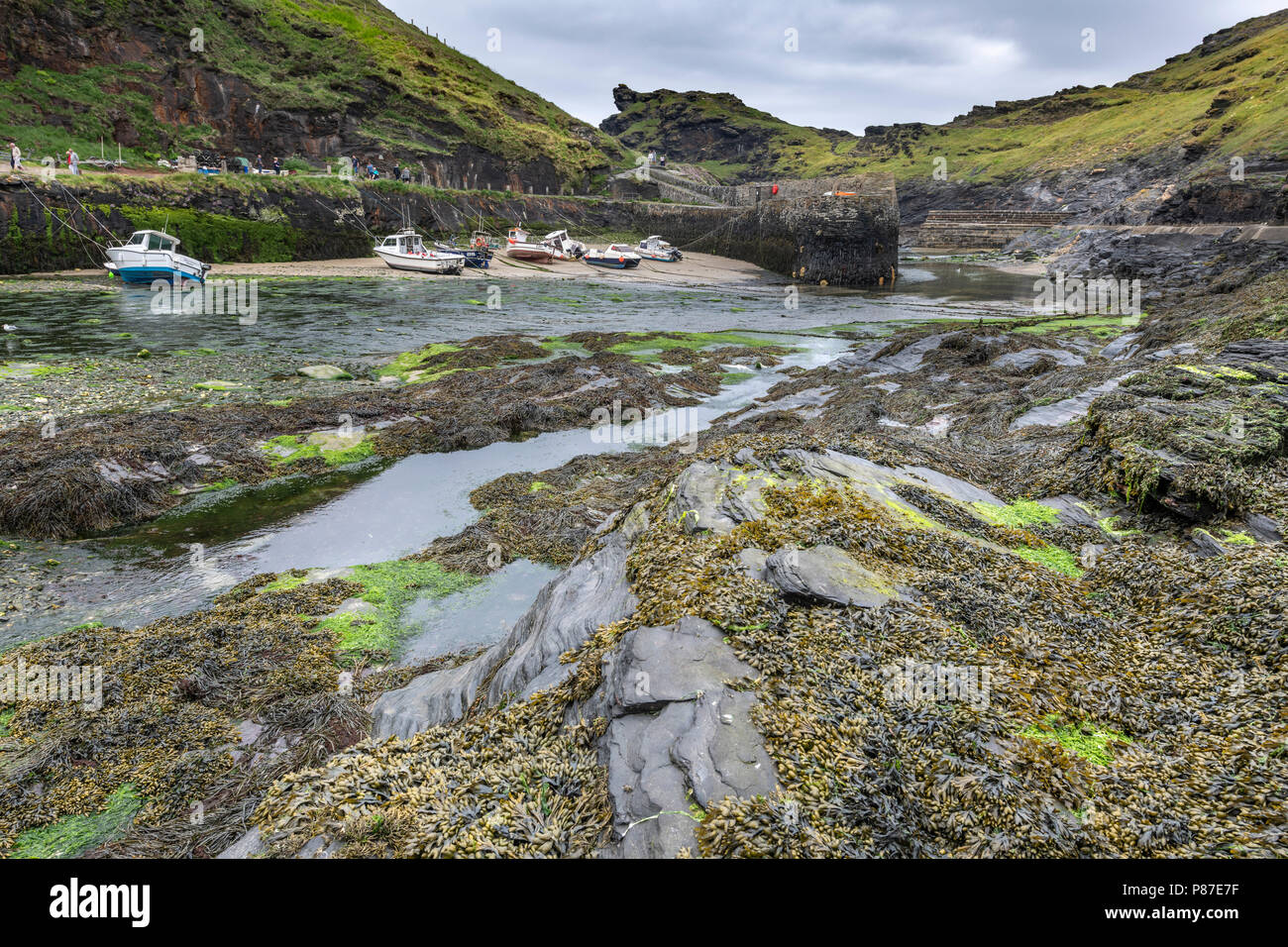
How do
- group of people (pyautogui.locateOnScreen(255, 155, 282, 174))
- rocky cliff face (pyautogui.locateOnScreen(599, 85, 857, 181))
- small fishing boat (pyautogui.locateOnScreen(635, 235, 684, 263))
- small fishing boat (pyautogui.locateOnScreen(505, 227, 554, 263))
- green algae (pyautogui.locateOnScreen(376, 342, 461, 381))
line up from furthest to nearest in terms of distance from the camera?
rocky cliff face (pyautogui.locateOnScreen(599, 85, 857, 181)), small fishing boat (pyautogui.locateOnScreen(635, 235, 684, 263)), small fishing boat (pyautogui.locateOnScreen(505, 227, 554, 263)), group of people (pyautogui.locateOnScreen(255, 155, 282, 174)), green algae (pyautogui.locateOnScreen(376, 342, 461, 381))

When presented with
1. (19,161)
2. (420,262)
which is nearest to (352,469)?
(420,262)

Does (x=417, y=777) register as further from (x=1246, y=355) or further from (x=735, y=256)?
(x=735, y=256)

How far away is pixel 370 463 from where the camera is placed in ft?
38.1

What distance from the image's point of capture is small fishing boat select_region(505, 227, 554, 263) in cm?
4794

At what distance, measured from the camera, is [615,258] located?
48.7 metres

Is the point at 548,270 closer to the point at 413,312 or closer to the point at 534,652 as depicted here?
the point at 413,312

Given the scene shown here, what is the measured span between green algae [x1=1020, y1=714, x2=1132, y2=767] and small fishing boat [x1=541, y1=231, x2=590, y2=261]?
5070cm

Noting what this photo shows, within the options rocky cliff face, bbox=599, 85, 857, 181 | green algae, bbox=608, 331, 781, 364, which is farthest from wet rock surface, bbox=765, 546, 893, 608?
rocky cliff face, bbox=599, 85, 857, 181

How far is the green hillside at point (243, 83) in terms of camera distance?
4131 cm

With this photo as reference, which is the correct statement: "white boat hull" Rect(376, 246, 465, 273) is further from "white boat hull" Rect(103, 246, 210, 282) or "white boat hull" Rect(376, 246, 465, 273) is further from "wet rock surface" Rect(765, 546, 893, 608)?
"wet rock surface" Rect(765, 546, 893, 608)

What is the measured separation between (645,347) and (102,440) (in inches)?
601

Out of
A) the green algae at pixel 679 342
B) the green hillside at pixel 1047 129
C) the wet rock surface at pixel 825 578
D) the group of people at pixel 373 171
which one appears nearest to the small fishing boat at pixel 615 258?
the group of people at pixel 373 171

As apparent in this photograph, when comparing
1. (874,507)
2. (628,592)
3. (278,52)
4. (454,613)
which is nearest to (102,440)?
Answer: (454,613)

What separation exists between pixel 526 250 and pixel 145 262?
80.5 ft
